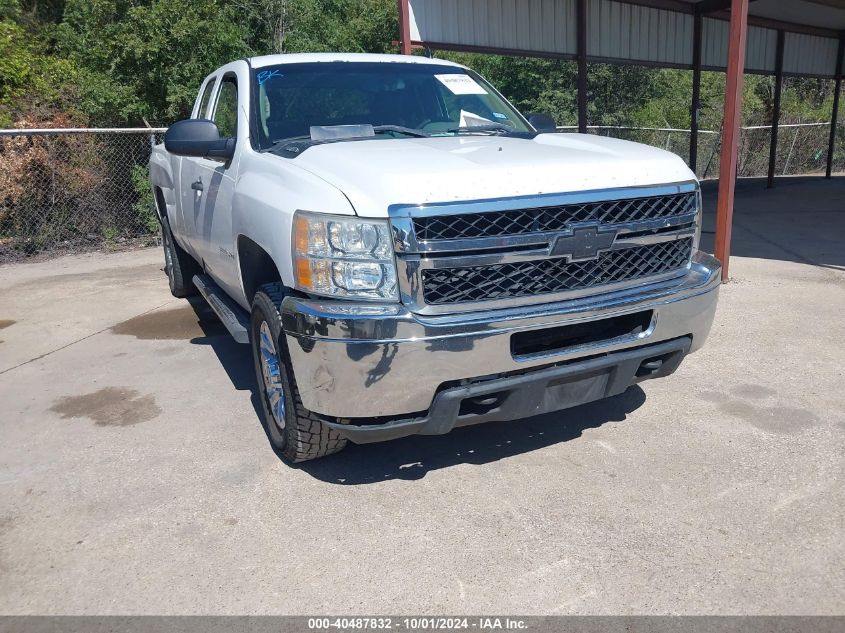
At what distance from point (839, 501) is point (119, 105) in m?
11.0

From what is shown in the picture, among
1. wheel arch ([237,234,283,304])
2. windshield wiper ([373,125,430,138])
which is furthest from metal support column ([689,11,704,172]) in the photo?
wheel arch ([237,234,283,304])

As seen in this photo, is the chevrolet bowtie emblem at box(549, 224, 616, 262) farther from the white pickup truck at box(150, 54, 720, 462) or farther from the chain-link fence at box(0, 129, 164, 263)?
the chain-link fence at box(0, 129, 164, 263)

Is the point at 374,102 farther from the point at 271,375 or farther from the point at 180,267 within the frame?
the point at 180,267

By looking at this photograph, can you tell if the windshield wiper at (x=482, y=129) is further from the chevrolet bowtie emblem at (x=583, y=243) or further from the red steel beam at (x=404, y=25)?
the red steel beam at (x=404, y=25)

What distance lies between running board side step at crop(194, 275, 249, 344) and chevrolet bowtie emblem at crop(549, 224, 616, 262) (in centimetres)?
184

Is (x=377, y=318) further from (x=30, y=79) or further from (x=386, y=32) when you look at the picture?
(x=386, y=32)

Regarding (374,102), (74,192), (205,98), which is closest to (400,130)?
(374,102)

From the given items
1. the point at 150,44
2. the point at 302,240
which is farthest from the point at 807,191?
the point at 302,240

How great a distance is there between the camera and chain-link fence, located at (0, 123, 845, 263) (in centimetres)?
1038

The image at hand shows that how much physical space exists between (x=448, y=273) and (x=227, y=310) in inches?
83.7

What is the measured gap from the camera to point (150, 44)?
10914mm

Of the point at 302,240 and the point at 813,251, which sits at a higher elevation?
the point at 302,240

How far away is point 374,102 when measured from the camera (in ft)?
14.9

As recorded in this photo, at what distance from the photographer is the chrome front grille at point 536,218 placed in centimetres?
301
